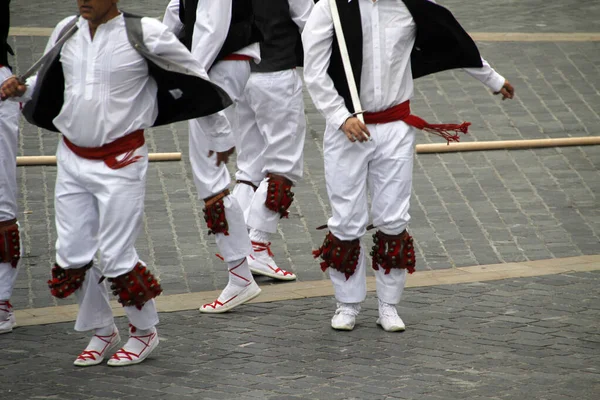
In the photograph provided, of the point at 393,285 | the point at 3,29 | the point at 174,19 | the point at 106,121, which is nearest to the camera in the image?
the point at 106,121

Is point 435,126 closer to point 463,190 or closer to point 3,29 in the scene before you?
point 3,29

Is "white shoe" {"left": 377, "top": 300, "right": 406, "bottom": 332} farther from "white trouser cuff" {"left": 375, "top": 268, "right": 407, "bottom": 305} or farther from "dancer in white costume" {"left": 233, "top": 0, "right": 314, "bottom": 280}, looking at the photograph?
"dancer in white costume" {"left": 233, "top": 0, "right": 314, "bottom": 280}

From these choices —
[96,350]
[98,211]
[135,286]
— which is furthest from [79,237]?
[96,350]

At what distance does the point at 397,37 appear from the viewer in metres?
7.00

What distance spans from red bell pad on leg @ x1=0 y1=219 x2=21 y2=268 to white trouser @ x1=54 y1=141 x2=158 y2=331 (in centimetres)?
83

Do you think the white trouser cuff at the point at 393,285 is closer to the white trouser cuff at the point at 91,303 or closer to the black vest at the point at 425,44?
the black vest at the point at 425,44

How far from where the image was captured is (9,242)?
7.30 metres

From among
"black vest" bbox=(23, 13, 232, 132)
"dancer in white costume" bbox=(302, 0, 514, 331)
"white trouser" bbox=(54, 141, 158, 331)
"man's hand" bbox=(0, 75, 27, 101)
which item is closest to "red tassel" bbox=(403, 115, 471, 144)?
"dancer in white costume" bbox=(302, 0, 514, 331)

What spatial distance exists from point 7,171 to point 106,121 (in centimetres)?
119

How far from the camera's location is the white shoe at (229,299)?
25.2ft

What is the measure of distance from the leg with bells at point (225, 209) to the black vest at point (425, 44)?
95cm

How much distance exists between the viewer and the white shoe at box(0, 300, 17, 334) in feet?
23.8

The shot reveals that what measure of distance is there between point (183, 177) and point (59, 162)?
377 centimetres

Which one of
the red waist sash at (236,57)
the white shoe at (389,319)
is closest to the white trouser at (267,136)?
the red waist sash at (236,57)
